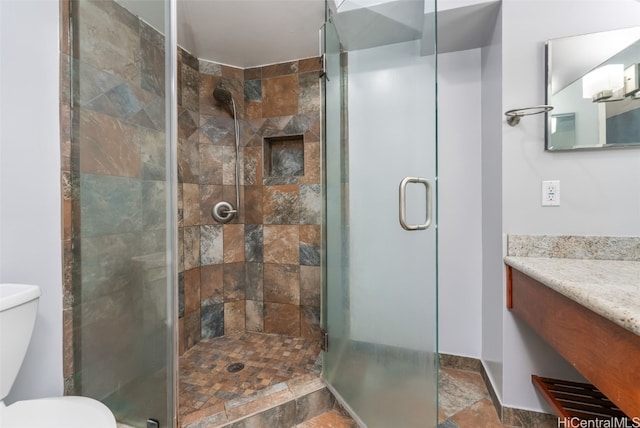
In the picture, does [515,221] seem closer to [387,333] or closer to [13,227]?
[387,333]

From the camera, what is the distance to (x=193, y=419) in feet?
3.95

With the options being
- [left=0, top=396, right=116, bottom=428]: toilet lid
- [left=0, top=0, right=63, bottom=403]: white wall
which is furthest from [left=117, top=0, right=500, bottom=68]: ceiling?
[left=0, top=396, right=116, bottom=428]: toilet lid

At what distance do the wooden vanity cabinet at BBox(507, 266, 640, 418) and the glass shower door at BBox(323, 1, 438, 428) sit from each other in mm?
392

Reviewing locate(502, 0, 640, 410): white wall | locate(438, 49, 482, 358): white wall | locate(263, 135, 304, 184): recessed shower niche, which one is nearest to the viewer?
locate(502, 0, 640, 410): white wall

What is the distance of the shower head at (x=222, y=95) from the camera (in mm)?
2010

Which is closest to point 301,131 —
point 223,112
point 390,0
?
point 223,112

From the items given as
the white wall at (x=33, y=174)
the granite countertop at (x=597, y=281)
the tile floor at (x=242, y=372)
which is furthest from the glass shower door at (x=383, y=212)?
the white wall at (x=33, y=174)

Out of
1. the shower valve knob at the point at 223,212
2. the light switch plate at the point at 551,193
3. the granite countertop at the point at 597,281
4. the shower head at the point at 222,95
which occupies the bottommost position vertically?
the granite countertop at the point at 597,281

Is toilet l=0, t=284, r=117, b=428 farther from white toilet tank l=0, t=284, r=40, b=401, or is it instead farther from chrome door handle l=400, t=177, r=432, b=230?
chrome door handle l=400, t=177, r=432, b=230

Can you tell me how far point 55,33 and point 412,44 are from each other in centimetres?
142

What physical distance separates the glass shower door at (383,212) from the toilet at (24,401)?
0.97m

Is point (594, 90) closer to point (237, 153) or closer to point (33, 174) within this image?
point (237, 153)

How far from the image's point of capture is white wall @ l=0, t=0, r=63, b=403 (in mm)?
996

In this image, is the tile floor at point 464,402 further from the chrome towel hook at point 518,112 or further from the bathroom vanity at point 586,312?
the chrome towel hook at point 518,112
